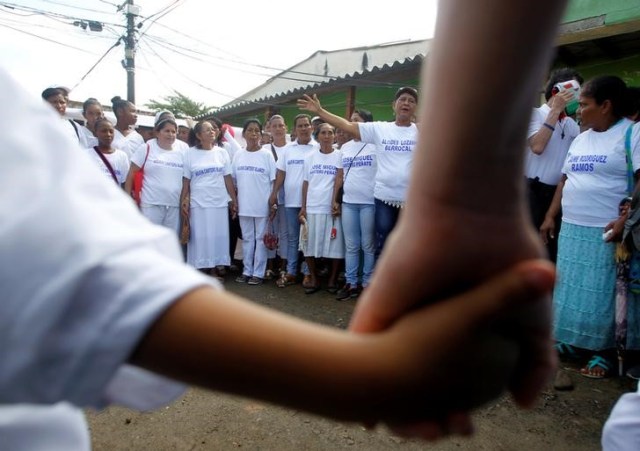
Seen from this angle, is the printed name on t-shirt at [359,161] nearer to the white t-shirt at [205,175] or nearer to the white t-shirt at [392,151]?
the white t-shirt at [392,151]

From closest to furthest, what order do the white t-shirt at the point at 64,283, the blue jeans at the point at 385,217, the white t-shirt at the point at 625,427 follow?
the white t-shirt at the point at 64,283
the white t-shirt at the point at 625,427
the blue jeans at the point at 385,217

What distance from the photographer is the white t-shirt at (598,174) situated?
2.88m

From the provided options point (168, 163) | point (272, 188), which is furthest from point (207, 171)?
point (272, 188)

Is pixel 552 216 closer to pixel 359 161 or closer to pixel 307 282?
pixel 359 161

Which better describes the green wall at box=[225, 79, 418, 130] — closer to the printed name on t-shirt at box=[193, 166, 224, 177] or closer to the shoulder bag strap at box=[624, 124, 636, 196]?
the printed name on t-shirt at box=[193, 166, 224, 177]

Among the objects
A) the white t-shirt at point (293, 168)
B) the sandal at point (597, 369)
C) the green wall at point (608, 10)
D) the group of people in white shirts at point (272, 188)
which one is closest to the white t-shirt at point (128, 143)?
the group of people in white shirts at point (272, 188)

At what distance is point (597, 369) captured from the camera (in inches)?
119

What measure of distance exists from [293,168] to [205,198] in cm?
107

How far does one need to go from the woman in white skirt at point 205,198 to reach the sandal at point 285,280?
72 cm

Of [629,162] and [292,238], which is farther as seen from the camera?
[292,238]

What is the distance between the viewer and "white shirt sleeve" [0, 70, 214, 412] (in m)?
0.42

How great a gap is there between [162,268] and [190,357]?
9 cm

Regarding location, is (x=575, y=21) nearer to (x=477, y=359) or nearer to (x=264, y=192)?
(x=264, y=192)

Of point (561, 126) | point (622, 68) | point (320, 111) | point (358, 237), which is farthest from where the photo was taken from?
point (622, 68)
